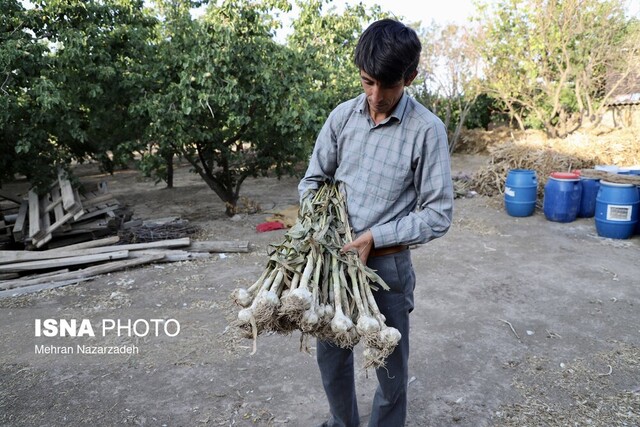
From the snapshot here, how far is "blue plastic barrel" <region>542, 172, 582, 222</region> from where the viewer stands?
7.65 meters

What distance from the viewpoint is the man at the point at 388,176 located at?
1782mm

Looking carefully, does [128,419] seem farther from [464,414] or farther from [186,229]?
[186,229]

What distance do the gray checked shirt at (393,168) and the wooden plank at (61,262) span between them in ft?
14.6

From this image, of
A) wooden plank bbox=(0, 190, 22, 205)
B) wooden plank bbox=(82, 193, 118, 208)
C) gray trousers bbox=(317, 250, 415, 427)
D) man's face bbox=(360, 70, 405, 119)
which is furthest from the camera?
wooden plank bbox=(0, 190, 22, 205)

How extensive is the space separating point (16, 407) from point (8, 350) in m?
0.99

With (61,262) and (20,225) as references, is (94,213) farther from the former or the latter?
(61,262)

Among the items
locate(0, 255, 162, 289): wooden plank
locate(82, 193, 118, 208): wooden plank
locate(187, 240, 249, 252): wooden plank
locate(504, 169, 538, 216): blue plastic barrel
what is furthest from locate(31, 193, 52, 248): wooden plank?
locate(504, 169, 538, 216): blue plastic barrel

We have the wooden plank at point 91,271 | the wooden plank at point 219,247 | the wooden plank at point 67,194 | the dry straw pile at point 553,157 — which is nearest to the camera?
the wooden plank at point 91,271

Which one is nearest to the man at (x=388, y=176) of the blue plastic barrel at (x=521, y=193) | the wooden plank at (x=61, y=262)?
the wooden plank at (x=61, y=262)

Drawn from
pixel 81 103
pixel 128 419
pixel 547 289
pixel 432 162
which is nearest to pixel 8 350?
pixel 128 419

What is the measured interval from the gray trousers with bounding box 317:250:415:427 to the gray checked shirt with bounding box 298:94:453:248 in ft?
0.71

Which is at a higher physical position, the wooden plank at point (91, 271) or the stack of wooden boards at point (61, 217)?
the stack of wooden boards at point (61, 217)

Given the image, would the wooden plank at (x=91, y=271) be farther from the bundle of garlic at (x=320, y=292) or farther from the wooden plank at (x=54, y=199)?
the bundle of garlic at (x=320, y=292)

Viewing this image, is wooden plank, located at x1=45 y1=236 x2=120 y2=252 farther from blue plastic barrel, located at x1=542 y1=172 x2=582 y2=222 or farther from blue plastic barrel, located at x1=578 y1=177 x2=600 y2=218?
blue plastic barrel, located at x1=578 y1=177 x2=600 y2=218
